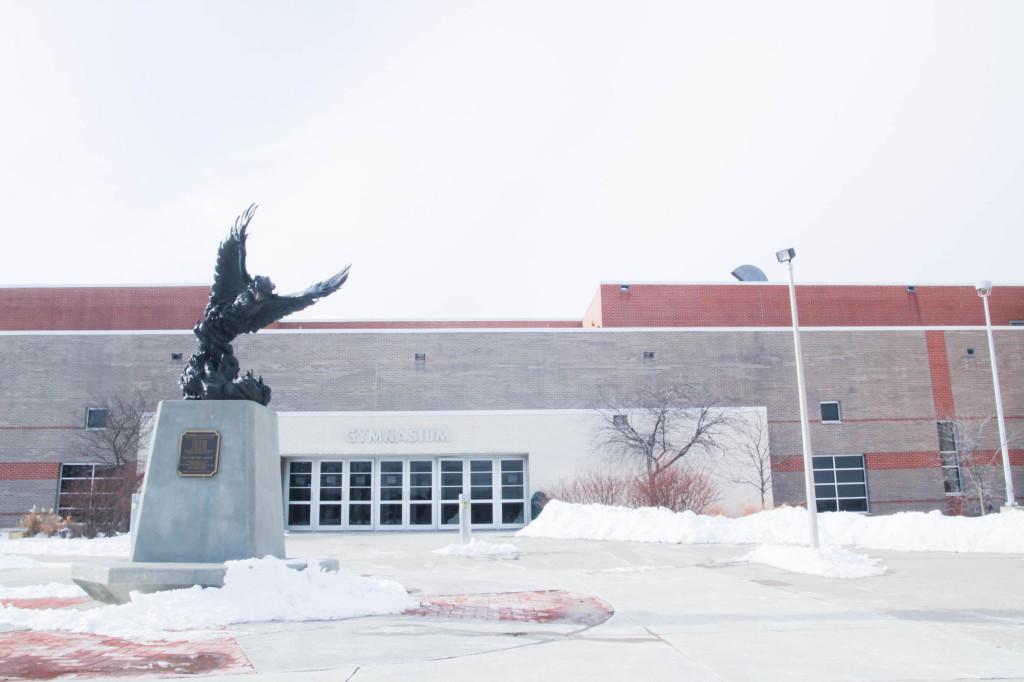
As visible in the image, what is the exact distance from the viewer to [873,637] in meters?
7.26

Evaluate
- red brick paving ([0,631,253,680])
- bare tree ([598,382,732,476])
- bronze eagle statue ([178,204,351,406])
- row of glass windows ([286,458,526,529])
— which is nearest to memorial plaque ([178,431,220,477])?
bronze eagle statue ([178,204,351,406])

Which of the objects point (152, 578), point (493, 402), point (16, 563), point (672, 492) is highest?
point (493, 402)

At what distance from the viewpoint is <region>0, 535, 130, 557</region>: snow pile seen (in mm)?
20047

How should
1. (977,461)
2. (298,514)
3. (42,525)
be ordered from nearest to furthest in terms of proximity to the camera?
(42,525) < (298,514) < (977,461)

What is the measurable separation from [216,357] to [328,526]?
844 inches

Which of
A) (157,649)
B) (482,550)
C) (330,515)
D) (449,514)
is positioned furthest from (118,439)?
(157,649)

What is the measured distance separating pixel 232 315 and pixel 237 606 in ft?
13.7

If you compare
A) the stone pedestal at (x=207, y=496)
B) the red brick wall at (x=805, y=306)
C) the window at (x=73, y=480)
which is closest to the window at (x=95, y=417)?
the window at (x=73, y=480)

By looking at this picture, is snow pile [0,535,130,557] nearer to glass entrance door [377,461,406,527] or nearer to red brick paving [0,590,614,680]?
glass entrance door [377,461,406,527]

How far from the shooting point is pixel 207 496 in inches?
386

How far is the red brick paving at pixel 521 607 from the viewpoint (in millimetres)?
8586

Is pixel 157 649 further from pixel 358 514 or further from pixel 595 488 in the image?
pixel 358 514

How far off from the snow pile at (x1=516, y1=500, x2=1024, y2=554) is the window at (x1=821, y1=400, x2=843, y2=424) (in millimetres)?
13088

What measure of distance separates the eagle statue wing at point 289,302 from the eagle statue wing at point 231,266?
1.30ft
